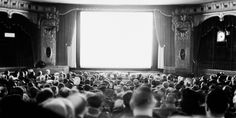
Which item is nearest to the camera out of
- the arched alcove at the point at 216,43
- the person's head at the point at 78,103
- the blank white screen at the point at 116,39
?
the person's head at the point at 78,103

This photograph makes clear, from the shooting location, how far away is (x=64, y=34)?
16.2 m

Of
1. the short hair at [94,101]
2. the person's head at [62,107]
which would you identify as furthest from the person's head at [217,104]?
the person's head at [62,107]

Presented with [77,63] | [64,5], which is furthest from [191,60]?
[64,5]

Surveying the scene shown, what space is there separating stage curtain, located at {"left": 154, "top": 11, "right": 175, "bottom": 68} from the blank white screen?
51 cm

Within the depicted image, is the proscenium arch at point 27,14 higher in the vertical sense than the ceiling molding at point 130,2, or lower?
lower

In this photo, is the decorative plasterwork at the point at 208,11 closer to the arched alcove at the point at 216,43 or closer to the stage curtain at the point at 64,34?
the arched alcove at the point at 216,43

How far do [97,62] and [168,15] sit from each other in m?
4.62

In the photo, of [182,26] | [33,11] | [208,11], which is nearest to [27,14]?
[33,11]

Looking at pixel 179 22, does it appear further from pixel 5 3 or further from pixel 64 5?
pixel 5 3

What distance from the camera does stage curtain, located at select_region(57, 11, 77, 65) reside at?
53.0ft

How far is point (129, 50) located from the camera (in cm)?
1673

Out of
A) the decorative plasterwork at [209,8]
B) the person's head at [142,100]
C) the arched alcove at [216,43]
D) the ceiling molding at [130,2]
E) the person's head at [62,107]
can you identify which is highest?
the ceiling molding at [130,2]

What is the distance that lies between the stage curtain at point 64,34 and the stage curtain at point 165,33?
175 inches

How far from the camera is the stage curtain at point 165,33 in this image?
16.2 meters
